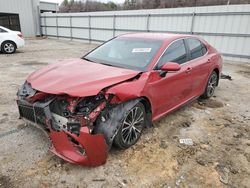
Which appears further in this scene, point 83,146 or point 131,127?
point 131,127

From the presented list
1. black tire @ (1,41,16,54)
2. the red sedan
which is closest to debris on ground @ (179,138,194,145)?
the red sedan

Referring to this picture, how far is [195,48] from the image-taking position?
4.78 m

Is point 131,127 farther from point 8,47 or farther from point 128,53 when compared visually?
point 8,47

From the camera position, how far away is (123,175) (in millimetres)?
2836

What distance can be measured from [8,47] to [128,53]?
10204 millimetres

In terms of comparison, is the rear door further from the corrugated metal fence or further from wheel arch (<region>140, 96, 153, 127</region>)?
the corrugated metal fence

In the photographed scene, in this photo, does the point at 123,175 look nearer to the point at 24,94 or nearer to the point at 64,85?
the point at 64,85

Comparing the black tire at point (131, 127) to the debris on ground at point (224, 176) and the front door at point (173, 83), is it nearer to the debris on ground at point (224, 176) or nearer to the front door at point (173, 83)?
the front door at point (173, 83)

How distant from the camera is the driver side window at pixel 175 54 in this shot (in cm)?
380

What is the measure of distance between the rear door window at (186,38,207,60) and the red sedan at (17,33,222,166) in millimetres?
42

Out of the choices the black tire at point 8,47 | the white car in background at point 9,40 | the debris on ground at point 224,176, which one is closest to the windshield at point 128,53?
the debris on ground at point 224,176

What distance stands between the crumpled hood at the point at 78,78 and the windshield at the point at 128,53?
229 millimetres

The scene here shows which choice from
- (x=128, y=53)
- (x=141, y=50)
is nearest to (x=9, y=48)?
(x=128, y=53)

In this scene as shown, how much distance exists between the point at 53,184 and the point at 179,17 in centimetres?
1154
